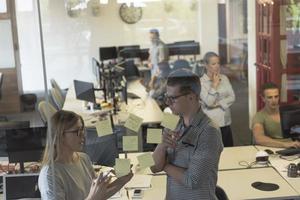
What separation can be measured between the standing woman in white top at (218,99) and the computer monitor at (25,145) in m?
2.39

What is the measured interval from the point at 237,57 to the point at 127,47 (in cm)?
219

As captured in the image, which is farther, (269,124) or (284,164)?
(269,124)

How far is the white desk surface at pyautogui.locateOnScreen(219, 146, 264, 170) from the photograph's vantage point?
11.7 ft

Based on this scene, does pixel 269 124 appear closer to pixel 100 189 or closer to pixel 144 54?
pixel 100 189

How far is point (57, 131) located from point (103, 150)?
1.21 meters

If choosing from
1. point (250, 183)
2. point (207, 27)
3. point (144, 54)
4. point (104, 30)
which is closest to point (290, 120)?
point (250, 183)

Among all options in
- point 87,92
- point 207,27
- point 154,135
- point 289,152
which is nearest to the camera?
point 154,135

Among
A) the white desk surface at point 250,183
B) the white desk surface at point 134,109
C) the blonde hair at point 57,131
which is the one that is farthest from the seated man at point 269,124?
the blonde hair at point 57,131

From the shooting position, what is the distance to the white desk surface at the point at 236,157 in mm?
3553

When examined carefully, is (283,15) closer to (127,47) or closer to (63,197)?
(127,47)

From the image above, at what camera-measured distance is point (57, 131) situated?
2.39 metres

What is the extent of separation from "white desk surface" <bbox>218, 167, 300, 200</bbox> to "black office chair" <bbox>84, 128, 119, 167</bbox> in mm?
808

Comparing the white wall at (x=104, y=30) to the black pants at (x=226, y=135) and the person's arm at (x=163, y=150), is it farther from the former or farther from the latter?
the person's arm at (x=163, y=150)

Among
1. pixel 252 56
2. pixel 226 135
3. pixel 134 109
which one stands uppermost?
pixel 252 56
